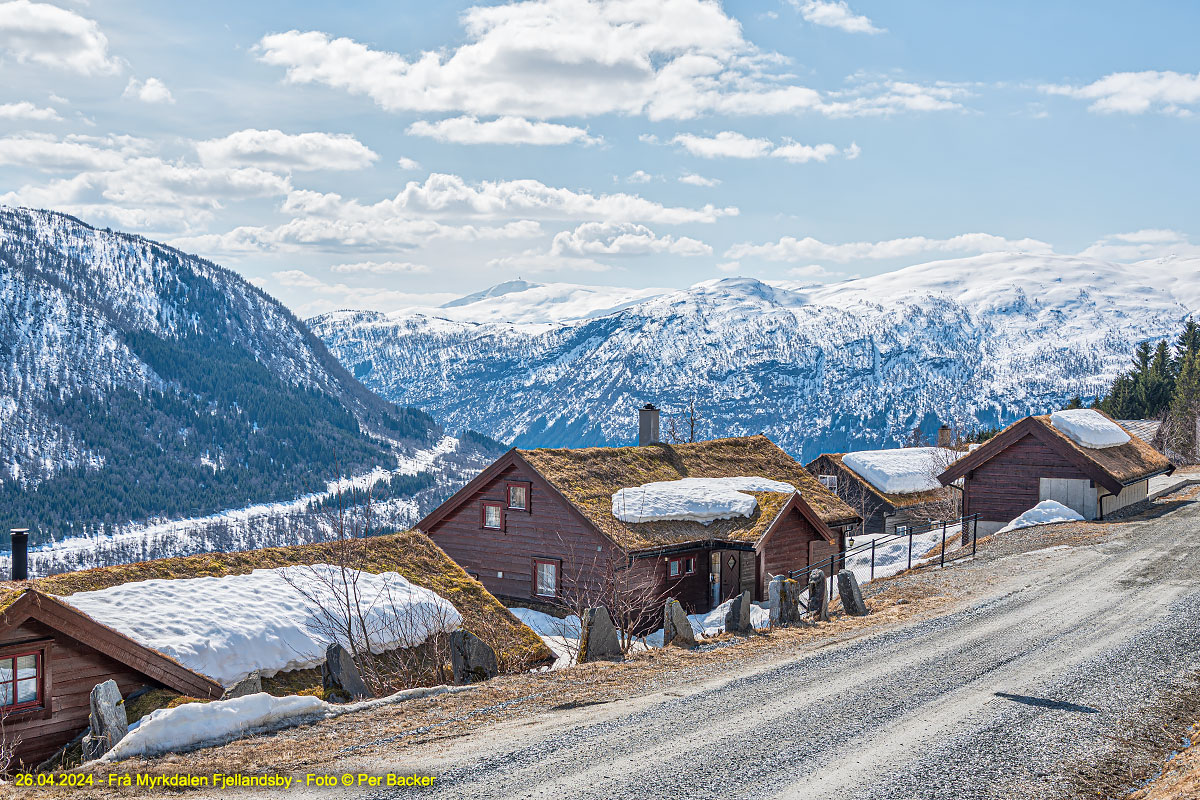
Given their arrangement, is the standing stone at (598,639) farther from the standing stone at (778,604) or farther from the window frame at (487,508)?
the window frame at (487,508)

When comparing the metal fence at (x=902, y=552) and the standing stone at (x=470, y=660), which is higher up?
the standing stone at (x=470, y=660)

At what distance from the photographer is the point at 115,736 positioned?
43.7 feet

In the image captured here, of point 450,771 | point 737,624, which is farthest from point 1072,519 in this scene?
point 450,771

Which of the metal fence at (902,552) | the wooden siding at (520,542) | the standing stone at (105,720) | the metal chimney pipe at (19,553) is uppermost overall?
the metal chimney pipe at (19,553)

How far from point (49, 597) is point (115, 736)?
514cm

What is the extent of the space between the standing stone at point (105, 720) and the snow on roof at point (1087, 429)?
4021cm

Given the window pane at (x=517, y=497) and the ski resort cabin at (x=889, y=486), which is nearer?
the window pane at (x=517, y=497)

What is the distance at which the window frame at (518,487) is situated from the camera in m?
36.9

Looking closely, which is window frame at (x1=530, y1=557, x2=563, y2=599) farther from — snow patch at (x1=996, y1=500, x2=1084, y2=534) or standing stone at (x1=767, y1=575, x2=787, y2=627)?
snow patch at (x1=996, y1=500, x2=1084, y2=534)

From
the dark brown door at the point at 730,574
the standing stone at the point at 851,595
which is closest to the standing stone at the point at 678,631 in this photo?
the standing stone at the point at 851,595

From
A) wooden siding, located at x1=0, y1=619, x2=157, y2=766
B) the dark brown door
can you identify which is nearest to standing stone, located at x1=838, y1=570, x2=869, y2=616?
the dark brown door

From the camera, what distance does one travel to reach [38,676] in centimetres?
1742

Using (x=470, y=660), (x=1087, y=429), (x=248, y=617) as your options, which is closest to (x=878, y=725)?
(x=470, y=660)

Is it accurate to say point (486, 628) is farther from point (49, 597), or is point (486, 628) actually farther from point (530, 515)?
point (530, 515)
